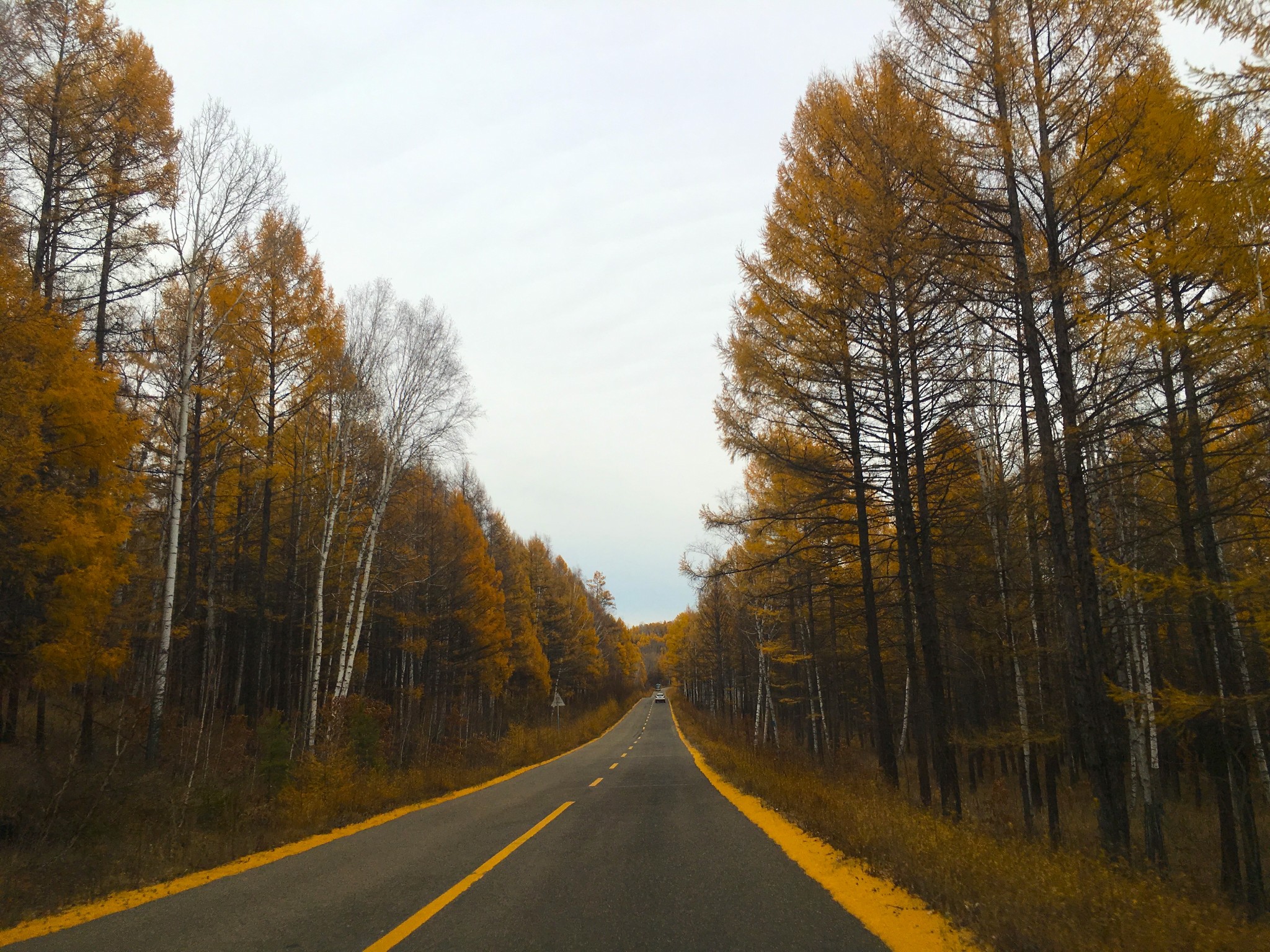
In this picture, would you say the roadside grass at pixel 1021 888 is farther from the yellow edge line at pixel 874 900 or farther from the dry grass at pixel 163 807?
the dry grass at pixel 163 807

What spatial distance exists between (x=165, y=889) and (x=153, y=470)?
8.53m

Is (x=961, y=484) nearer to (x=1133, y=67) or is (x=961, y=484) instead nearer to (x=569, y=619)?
(x=1133, y=67)

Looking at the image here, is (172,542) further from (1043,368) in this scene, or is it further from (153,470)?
(1043,368)

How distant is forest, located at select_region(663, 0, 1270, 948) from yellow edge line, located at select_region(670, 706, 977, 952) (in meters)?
0.35

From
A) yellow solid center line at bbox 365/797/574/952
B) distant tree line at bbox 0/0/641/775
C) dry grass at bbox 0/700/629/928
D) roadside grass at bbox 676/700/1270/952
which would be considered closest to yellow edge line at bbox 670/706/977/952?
roadside grass at bbox 676/700/1270/952

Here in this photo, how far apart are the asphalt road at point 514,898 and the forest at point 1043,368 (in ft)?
4.98

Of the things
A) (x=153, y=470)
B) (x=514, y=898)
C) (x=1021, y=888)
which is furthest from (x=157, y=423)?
(x=1021, y=888)

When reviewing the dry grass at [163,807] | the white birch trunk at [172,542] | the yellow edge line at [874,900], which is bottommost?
the dry grass at [163,807]

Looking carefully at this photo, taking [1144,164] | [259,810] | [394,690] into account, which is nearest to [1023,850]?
[1144,164]

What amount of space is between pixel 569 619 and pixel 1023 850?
48.0m

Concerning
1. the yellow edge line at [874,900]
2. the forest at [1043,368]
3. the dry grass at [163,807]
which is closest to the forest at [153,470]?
the dry grass at [163,807]

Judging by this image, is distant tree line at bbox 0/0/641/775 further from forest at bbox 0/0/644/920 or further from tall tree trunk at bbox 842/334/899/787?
tall tree trunk at bbox 842/334/899/787

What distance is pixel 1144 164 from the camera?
7301mm

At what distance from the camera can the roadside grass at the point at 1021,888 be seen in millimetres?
3561
